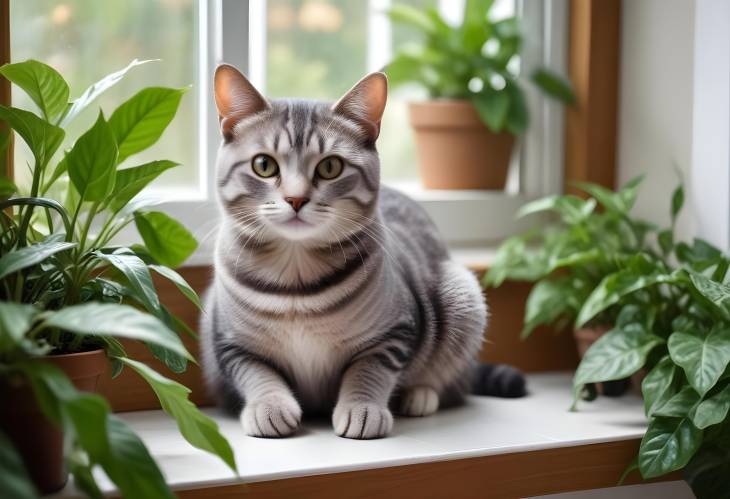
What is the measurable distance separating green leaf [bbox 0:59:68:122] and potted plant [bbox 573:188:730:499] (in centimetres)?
99

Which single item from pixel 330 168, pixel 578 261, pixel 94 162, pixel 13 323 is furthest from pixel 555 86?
pixel 13 323

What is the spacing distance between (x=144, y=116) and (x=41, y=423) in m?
0.48

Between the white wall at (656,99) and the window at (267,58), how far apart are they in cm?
16

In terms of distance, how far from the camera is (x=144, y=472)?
3.46ft

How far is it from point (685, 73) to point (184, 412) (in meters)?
1.31

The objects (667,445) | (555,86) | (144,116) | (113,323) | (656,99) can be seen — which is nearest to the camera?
(113,323)

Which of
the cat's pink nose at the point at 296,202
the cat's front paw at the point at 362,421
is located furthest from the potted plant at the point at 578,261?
the cat's pink nose at the point at 296,202

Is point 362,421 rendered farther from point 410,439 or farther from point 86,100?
point 86,100

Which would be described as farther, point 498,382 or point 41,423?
point 498,382

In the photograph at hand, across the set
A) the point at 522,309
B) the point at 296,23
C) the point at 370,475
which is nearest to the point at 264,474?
the point at 370,475

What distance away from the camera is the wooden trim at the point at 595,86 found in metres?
2.09

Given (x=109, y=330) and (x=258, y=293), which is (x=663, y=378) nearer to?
(x=258, y=293)

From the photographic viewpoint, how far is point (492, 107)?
2.11 m

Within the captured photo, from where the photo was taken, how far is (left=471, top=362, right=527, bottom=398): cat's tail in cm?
184
